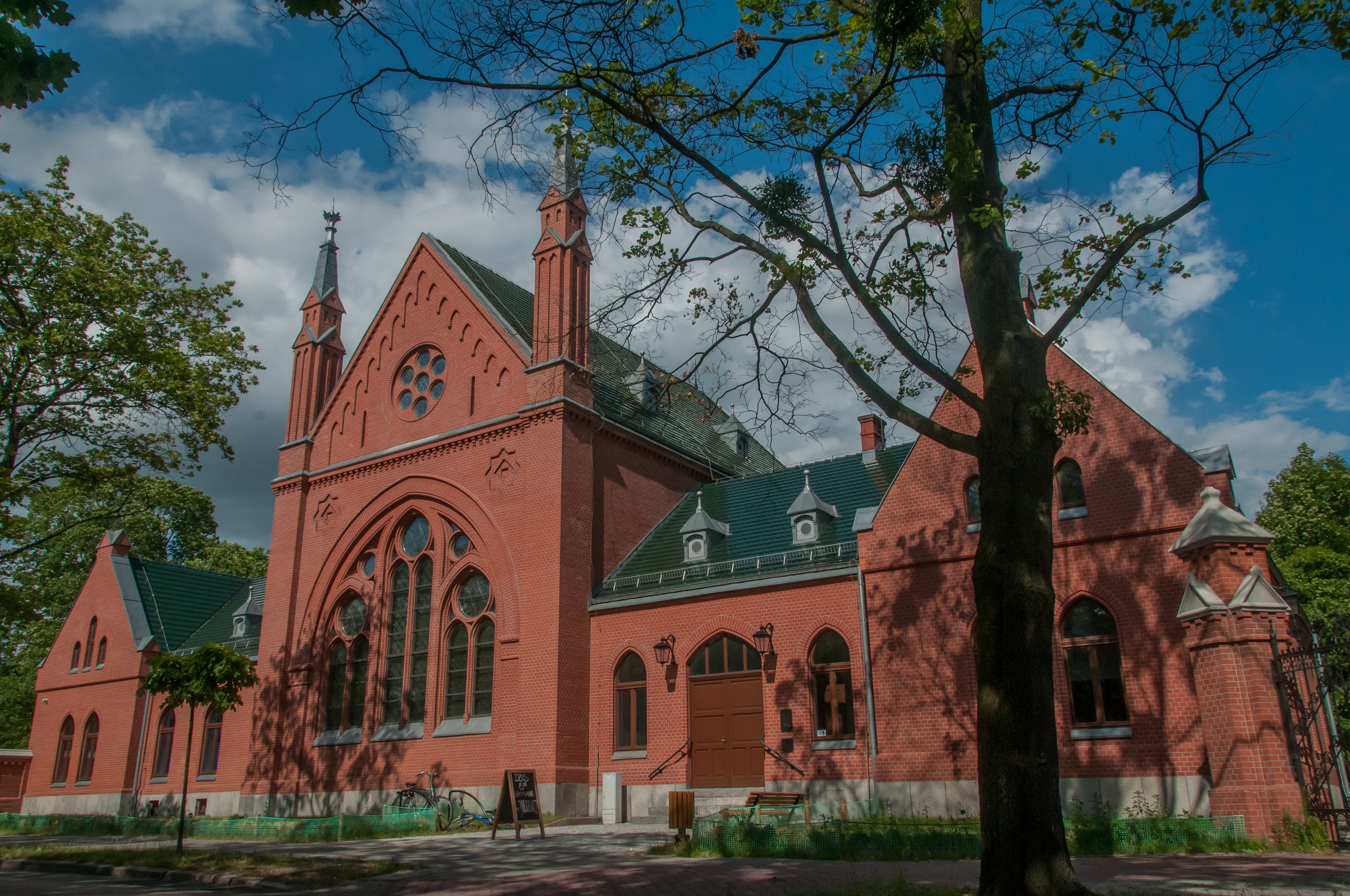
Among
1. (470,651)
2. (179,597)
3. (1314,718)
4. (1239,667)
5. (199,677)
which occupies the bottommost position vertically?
(1314,718)

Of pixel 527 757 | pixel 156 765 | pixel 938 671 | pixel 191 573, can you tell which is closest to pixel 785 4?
pixel 938 671

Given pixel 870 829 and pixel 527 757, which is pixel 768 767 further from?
pixel 870 829

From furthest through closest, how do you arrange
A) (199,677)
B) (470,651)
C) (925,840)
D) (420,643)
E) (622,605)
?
1. (420,643)
2. (470,651)
3. (622,605)
4. (199,677)
5. (925,840)

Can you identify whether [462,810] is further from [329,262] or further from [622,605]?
[329,262]

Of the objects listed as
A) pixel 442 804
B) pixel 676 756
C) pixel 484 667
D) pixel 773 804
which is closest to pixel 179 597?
pixel 484 667

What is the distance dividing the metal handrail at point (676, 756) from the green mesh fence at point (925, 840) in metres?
8.28

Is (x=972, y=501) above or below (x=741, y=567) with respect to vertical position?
above

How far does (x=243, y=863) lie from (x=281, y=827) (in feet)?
Result: 17.5

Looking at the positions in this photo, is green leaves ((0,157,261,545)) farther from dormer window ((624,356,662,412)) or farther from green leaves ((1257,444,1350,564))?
green leaves ((1257,444,1350,564))

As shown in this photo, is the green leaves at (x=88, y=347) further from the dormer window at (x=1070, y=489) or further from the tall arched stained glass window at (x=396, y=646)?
the dormer window at (x=1070, y=489)

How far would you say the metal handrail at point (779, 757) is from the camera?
736 inches

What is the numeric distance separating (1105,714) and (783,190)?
10858 mm

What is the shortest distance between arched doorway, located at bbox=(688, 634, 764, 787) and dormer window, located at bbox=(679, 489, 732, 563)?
247 centimetres

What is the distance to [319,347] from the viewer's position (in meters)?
29.0
